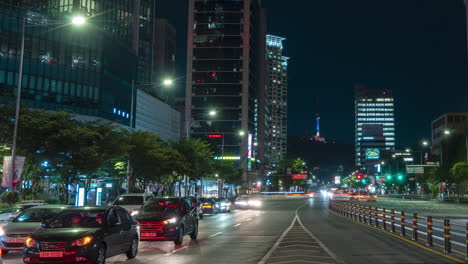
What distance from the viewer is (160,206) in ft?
68.7

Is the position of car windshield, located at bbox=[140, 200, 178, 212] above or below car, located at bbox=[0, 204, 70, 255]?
above

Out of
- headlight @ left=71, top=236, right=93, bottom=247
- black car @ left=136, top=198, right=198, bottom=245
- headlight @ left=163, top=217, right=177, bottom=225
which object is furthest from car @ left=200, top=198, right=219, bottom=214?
headlight @ left=71, top=236, right=93, bottom=247

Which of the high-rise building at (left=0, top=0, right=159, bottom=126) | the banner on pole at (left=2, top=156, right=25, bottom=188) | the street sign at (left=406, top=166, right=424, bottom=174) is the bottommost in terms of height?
the banner on pole at (left=2, top=156, right=25, bottom=188)

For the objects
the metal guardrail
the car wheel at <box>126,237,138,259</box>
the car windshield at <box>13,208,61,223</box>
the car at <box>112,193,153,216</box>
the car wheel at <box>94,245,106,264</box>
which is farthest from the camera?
the car at <box>112,193,153,216</box>

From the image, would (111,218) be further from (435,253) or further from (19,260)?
(435,253)

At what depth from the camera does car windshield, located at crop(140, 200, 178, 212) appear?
20562 millimetres

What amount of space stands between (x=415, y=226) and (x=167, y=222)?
9.49 meters

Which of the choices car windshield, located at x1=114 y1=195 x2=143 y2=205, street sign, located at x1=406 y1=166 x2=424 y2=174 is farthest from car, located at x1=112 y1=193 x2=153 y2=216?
street sign, located at x1=406 y1=166 x2=424 y2=174

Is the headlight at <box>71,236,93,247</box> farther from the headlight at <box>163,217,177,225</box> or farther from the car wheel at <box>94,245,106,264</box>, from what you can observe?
the headlight at <box>163,217,177,225</box>

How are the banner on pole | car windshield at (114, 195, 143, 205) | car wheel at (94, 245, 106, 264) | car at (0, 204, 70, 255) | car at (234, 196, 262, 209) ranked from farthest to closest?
car at (234, 196, 262, 209)
car windshield at (114, 195, 143, 205)
the banner on pole
car at (0, 204, 70, 255)
car wheel at (94, 245, 106, 264)

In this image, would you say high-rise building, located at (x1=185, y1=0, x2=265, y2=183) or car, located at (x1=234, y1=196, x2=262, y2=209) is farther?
high-rise building, located at (x1=185, y1=0, x2=265, y2=183)

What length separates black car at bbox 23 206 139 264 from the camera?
12156mm

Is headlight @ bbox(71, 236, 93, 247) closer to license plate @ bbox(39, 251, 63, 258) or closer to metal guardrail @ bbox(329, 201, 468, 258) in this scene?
license plate @ bbox(39, 251, 63, 258)

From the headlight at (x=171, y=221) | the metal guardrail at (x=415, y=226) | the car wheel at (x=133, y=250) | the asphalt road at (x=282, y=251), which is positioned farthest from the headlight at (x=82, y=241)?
the metal guardrail at (x=415, y=226)
